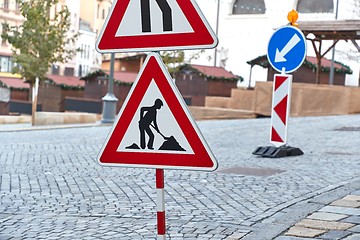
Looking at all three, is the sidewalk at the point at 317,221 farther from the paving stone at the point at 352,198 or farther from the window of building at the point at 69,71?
the window of building at the point at 69,71

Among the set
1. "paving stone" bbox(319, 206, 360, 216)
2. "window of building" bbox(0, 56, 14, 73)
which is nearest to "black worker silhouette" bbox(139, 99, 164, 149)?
"paving stone" bbox(319, 206, 360, 216)

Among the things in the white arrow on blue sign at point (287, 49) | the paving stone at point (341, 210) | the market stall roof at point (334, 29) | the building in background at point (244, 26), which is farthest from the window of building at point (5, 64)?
the paving stone at point (341, 210)

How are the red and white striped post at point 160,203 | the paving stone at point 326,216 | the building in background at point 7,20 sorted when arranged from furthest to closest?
1. the building in background at point 7,20
2. the paving stone at point 326,216
3. the red and white striped post at point 160,203

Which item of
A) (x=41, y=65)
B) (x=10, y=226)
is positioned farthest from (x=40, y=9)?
(x=10, y=226)

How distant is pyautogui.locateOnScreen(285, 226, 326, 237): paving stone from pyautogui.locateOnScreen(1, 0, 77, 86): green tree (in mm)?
31202

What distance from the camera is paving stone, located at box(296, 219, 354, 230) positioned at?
20.9ft

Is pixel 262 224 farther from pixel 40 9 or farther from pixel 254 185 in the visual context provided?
pixel 40 9

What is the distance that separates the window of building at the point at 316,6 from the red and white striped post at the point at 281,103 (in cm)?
4895

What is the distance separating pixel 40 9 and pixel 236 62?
30.6m

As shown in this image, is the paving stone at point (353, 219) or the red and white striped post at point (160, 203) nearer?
the red and white striped post at point (160, 203)

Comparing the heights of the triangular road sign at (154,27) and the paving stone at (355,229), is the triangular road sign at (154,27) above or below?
above

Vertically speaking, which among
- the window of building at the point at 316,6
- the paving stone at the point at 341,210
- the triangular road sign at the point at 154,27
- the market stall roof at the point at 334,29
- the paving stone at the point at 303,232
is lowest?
the paving stone at the point at 303,232

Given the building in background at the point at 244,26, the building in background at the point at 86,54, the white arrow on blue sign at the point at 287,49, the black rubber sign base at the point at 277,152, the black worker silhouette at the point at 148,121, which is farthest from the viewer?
the building in background at the point at 86,54

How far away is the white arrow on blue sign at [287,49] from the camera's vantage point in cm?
1191
